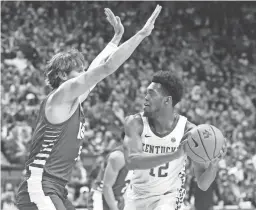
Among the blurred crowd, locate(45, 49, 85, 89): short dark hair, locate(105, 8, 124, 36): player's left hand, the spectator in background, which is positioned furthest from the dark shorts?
the blurred crowd

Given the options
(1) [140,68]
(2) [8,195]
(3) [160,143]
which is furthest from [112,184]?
(1) [140,68]

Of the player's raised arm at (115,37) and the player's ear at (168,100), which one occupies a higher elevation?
the player's raised arm at (115,37)

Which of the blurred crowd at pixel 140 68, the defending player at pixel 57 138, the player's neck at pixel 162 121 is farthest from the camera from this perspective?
the blurred crowd at pixel 140 68

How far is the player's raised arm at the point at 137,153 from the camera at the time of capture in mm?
4176

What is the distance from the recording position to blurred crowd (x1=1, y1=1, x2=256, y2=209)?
493 inches

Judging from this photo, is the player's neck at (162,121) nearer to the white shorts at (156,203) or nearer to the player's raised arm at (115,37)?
the white shorts at (156,203)

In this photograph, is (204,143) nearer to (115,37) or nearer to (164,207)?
(164,207)

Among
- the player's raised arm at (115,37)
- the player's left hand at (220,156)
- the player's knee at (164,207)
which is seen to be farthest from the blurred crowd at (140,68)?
the player's left hand at (220,156)

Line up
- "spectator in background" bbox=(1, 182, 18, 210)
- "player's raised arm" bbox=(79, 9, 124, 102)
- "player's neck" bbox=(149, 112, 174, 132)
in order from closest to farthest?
"player's neck" bbox=(149, 112, 174, 132) → "player's raised arm" bbox=(79, 9, 124, 102) → "spectator in background" bbox=(1, 182, 18, 210)

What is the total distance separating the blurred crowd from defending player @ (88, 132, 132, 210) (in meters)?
3.64

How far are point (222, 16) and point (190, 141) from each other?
750 inches

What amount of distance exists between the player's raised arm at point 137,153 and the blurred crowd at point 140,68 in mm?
5557

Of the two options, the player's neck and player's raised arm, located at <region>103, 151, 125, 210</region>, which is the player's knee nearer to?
the player's neck

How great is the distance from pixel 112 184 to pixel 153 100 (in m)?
1.42
